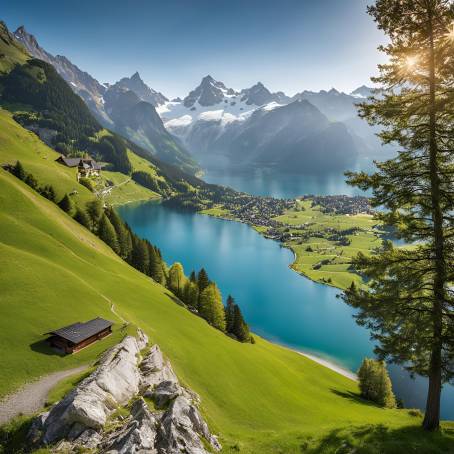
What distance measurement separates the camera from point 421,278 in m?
22.0

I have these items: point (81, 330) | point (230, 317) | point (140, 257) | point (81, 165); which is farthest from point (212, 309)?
point (81, 165)

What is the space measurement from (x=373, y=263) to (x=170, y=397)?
17.1 metres

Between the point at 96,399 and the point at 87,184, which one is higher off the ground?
the point at 87,184

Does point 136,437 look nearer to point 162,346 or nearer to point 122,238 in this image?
point 162,346

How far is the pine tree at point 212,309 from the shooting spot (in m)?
73.6

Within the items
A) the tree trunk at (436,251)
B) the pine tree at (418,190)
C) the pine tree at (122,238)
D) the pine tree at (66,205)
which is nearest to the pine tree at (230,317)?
the pine tree at (122,238)

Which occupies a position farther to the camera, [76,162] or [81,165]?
[81,165]

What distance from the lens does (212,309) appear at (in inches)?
2921

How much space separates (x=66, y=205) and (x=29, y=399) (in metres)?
79.1

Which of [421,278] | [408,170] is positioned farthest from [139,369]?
[408,170]

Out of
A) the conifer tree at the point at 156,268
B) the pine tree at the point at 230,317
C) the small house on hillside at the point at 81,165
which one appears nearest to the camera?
the pine tree at the point at 230,317

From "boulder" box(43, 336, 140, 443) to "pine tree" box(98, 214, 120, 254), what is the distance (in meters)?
70.3

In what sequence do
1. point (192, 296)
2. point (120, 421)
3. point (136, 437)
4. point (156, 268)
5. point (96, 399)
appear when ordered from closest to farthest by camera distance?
point (136, 437)
point (120, 421)
point (96, 399)
point (192, 296)
point (156, 268)

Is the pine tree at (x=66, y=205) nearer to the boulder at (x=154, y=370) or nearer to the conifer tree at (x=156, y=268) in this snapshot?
the conifer tree at (x=156, y=268)
